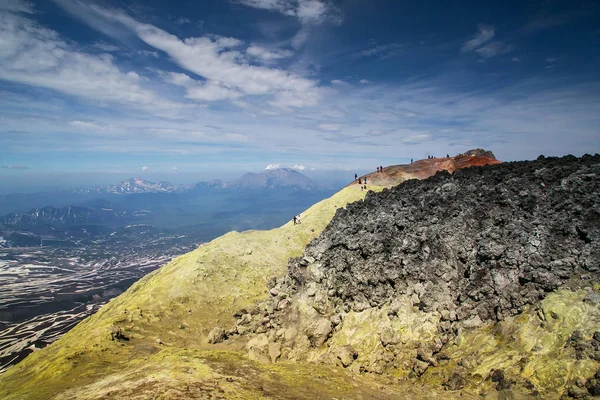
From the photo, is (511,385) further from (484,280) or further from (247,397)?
(247,397)

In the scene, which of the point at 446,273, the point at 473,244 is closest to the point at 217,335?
the point at 446,273

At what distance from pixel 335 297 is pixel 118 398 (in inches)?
790

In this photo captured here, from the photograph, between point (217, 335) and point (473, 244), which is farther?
point (217, 335)

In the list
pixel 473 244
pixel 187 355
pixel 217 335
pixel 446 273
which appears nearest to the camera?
pixel 187 355

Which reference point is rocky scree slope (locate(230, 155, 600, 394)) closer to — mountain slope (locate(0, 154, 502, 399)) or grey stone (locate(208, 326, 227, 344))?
grey stone (locate(208, 326, 227, 344))

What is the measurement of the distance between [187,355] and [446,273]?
22.1 meters

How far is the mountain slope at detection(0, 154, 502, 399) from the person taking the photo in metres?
17.7

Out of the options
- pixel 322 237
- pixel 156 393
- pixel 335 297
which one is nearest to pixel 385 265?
pixel 335 297

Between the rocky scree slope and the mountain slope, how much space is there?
288cm

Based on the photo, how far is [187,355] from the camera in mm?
22547

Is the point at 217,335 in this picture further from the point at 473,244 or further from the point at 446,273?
the point at 473,244

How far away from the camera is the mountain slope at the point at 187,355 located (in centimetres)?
1769

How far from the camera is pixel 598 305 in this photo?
1730 centimetres

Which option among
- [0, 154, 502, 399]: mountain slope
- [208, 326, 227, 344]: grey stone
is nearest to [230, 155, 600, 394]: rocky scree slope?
[208, 326, 227, 344]: grey stone
